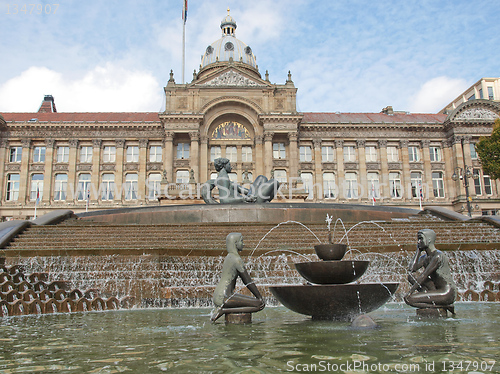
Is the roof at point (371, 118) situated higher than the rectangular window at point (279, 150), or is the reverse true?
the roof at point (371, 118)

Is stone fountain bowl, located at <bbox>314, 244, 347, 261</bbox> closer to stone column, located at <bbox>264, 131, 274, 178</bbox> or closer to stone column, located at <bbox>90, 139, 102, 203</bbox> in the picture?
stone column, located at <bbox>264, 131, 274, 178</bbox>

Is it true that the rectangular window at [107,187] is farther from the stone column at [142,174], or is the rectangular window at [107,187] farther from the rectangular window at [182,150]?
the rectangular window at [182,150]

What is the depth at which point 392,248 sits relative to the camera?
1189 centimetres

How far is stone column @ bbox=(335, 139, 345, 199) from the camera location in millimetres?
51812

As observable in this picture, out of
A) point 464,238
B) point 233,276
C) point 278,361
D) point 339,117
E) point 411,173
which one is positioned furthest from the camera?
point 339,117

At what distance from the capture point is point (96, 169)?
50875 mm

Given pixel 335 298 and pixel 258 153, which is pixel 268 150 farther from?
pixel 335 298

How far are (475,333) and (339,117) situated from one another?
5405 centimetres

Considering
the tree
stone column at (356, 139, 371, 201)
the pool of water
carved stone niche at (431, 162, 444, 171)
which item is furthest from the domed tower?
the pool of water

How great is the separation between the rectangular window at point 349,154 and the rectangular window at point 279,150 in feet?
26.5

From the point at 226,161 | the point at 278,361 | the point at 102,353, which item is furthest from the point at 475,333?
the point at 226,161

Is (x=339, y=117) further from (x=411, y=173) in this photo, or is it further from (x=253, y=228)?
(x=253, y=228)

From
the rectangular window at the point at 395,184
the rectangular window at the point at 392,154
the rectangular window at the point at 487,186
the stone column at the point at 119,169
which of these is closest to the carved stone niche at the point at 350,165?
the rectangular window at the point at 392,154

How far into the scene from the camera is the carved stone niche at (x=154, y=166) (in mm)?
51219
